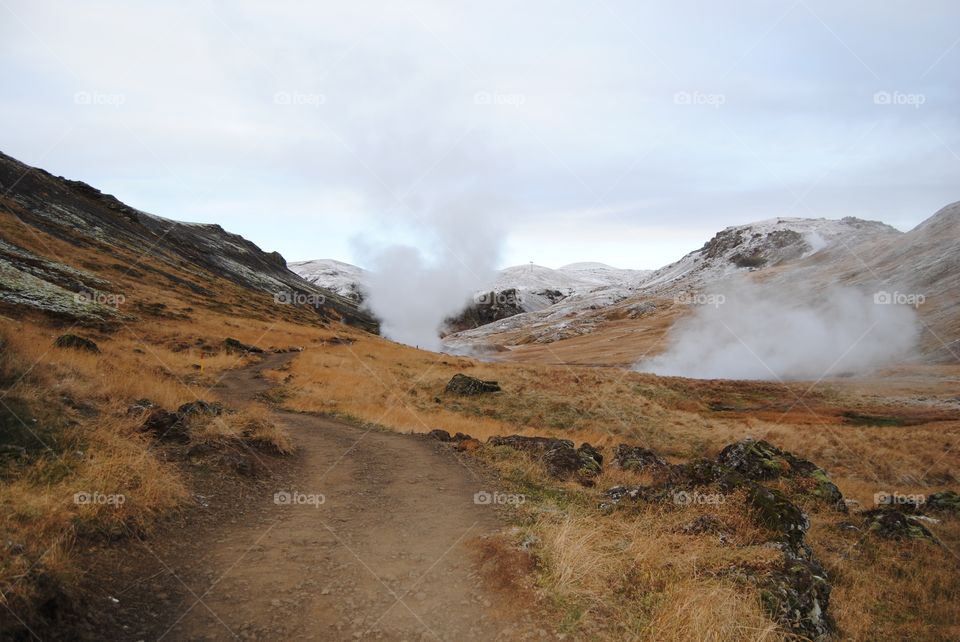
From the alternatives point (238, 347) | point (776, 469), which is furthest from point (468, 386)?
point (776, 469)

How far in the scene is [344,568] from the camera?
22.2ft

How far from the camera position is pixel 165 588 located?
5.73m

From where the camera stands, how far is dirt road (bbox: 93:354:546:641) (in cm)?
542

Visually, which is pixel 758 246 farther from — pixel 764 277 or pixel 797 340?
pixel 797 340

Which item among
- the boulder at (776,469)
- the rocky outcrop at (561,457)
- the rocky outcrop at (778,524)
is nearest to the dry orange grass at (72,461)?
the rocky outcrop at (561,457)

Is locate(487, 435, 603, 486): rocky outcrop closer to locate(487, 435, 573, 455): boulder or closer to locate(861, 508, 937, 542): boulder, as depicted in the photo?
locate(487, 435, 573, 455): boulder

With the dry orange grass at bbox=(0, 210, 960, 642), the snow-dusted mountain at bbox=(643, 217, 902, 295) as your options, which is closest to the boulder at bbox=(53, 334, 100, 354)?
the dry orange grass at bbox=(0, 210, 960, 642)

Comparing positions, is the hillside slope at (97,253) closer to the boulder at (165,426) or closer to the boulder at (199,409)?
the boulder at (199,409)

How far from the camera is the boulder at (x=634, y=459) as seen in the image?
14971mm

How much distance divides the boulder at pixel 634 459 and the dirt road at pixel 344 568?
5772 millimetres

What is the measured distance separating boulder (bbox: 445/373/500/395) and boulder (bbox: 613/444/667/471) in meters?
16.4

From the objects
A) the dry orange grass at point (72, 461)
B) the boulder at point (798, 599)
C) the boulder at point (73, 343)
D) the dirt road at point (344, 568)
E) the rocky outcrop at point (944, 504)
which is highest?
the boulder at point (73, 343)

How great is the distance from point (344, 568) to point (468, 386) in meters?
25.7

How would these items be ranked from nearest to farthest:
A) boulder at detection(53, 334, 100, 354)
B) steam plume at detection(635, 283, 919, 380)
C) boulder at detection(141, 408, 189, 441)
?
boulder at detection(141, 408, 189, 441)
boulder at detection(53, 334, 100, 354)
steam plume at detection(635, 283, 919, 380)
